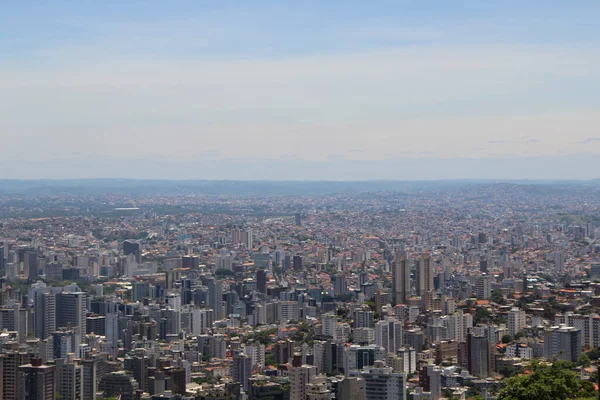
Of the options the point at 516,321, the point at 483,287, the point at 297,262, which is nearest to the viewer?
the point at 516,321

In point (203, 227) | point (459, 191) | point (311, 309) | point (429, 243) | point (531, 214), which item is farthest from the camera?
point (459, 191)

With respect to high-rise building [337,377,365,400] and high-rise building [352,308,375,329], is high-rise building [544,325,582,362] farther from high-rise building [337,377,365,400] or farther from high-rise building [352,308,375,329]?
high-rise building [337,377,365,400]

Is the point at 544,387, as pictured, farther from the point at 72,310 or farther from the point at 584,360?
the point at 72,310

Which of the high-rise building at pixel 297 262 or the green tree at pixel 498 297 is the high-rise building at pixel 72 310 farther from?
the high-rise building at pixel 297 262

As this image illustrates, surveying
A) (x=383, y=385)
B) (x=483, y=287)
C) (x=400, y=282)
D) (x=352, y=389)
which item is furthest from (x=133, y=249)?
(x=352, y=389)

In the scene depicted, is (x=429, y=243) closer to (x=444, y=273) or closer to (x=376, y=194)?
(x=444, y=273)

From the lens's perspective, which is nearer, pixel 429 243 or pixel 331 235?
pixel 429 243

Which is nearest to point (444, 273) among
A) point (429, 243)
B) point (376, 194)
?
point (429, 243)

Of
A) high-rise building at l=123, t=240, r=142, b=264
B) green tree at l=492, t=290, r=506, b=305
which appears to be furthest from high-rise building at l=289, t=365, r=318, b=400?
high-rise building at l=123, t=240, r=142, b=264
